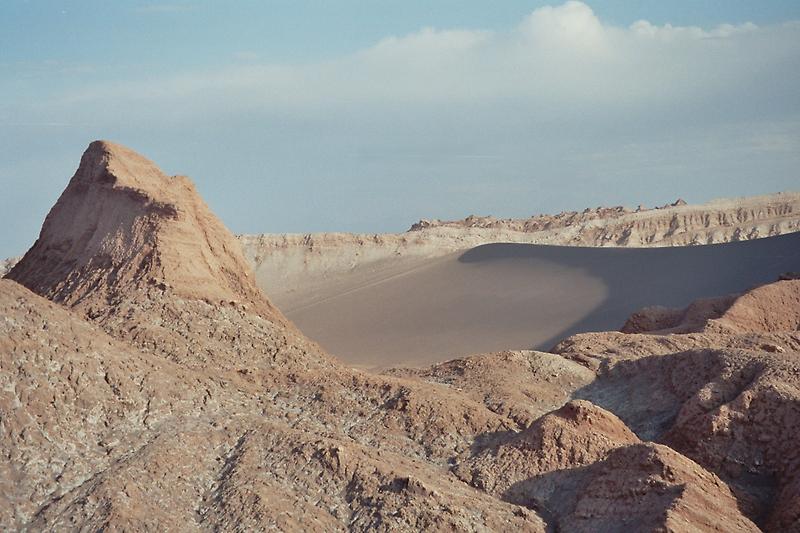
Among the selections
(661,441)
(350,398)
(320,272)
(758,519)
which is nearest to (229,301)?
(350,398)

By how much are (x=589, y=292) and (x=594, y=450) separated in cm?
3003

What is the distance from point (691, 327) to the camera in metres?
18.1

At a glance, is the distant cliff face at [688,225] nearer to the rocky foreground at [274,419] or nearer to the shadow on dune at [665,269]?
the shadow on dune at [665,269]

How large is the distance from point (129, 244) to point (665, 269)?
31405 mm

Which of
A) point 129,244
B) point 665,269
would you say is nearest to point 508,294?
point 665,269

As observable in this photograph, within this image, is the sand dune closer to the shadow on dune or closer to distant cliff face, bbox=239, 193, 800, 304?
the shadow on dune

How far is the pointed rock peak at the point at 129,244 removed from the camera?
1194 centimetres

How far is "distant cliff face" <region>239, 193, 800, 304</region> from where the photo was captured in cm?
4653

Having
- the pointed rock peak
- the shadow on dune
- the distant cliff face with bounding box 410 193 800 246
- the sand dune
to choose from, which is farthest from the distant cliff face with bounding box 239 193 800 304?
the pointed rock peak

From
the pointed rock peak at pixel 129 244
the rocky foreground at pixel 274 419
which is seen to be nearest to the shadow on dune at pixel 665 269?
the pointed rock peak at pixel 129 244

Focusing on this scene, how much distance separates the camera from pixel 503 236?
50.8 metres

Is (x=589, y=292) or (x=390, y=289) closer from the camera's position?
(x=589, y=292)

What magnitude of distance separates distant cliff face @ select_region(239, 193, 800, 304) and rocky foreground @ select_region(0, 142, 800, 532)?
32428 millimetres

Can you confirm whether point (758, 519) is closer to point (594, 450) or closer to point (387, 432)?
point (594, 450)
